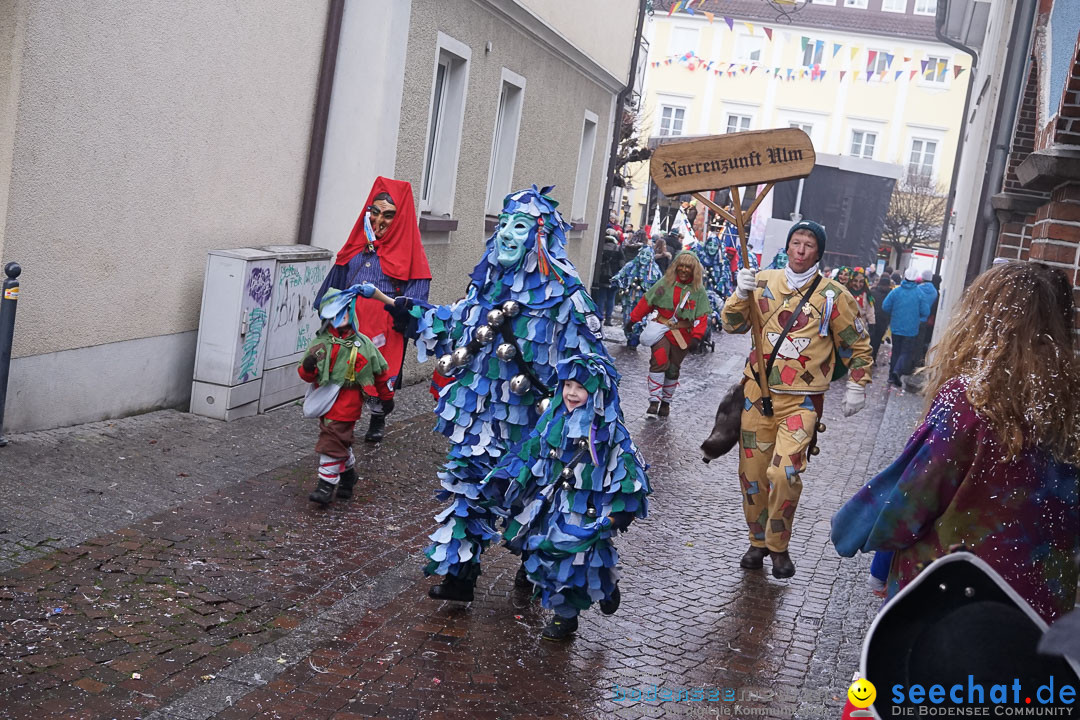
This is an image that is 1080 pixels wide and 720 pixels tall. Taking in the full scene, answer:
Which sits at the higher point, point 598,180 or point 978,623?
point 598,180

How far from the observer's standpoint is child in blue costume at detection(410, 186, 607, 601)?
216 inches

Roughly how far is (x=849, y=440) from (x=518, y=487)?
8011 mm

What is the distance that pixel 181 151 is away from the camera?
342 inches

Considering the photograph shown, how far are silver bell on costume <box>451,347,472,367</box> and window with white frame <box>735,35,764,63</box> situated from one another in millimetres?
53694

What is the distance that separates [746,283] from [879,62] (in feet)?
179

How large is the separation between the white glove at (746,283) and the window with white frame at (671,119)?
5129cm

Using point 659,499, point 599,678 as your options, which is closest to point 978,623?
point 599,678

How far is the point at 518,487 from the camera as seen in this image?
537cm

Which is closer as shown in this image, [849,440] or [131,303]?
[131,303]

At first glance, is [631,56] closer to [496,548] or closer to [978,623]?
[496,548]

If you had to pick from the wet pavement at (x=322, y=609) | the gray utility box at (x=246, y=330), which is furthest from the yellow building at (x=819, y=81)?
the wet pavement at (x=322, y=609)

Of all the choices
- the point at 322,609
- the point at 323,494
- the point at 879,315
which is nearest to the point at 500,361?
the point at 322,609

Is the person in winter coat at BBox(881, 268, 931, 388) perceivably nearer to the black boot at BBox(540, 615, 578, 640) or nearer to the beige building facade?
the beige building facade

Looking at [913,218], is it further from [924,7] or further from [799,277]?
[799,277]
